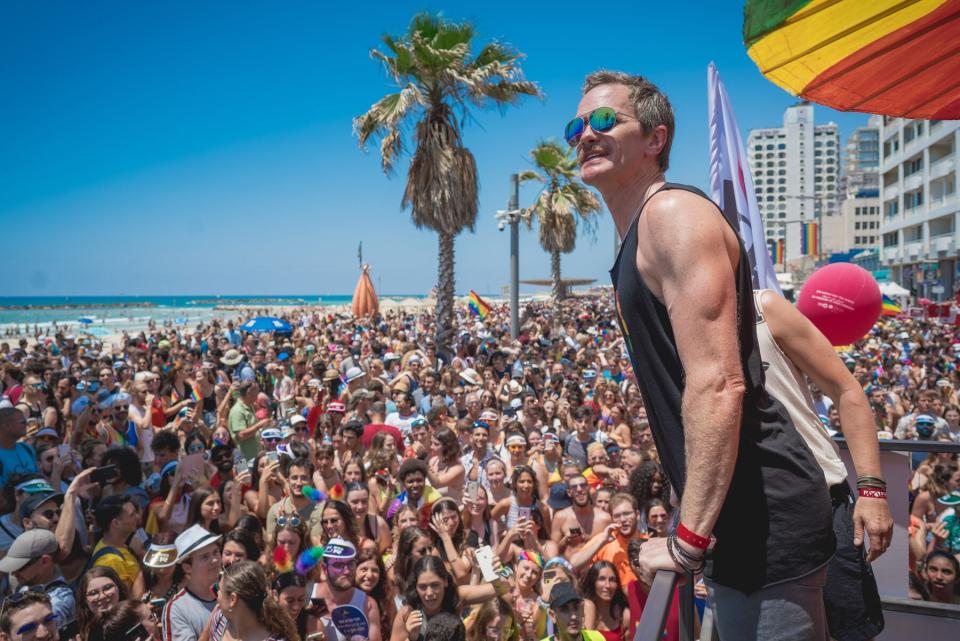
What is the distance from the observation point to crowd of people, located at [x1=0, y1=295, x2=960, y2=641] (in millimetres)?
3986

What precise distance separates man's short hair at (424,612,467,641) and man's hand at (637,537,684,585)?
2.67m

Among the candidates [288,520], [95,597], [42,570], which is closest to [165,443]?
[288,520]

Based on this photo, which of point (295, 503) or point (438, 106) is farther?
point (438, 106)

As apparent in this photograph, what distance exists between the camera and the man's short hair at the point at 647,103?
159 centimetres

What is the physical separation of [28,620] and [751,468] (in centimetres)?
370

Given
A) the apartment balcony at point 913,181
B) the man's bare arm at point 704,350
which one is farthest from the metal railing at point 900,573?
the apartment balcony at point 913,181

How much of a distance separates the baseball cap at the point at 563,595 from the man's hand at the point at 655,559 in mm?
2678

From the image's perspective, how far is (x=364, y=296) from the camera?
83.9ft

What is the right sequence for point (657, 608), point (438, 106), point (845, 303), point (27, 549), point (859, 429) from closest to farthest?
1. point (657, 608)
2. point (859, 429)
3. point (845, 303)
4. point (27, 549)
5. point (438, 106)

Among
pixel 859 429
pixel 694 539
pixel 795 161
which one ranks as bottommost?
pixel 694 539

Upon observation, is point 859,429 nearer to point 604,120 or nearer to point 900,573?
point 604,120

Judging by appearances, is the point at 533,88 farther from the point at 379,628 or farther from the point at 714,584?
the point at 714,584

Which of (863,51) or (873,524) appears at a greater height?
(863,51)

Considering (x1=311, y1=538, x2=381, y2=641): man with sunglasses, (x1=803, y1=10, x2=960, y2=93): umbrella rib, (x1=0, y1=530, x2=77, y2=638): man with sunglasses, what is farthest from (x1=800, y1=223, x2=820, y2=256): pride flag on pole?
(x1=0, y1=530, x2=77, y2=638): man with sunglasses
